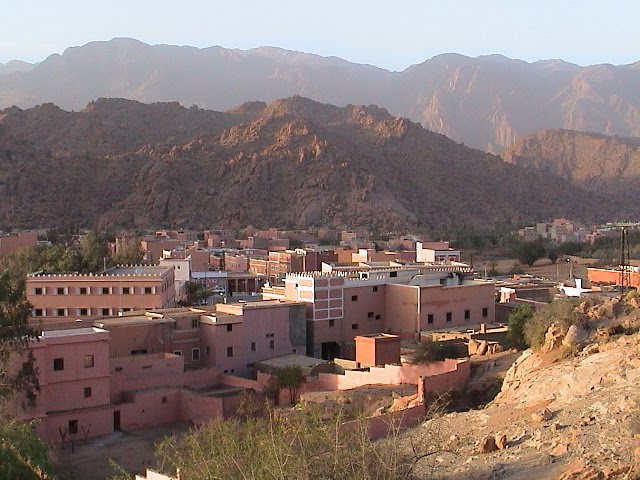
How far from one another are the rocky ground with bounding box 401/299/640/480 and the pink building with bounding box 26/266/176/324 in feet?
49.1

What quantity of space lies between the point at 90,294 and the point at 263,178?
2047 inches

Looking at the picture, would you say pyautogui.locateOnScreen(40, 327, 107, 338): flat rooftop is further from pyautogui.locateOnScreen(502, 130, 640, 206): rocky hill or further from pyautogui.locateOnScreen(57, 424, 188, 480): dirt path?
pyautogui.locateOnScreen(502, 130, 640, 206): rocky hill

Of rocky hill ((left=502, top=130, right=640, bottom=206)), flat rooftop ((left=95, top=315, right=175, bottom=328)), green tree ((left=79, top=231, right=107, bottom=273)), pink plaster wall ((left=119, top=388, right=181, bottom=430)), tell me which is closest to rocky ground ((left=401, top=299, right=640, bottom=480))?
pink plaster wall ((left=119, top=388, right=181, bottom=430))

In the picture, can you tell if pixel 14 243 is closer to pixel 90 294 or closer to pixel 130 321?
pixel 90 294

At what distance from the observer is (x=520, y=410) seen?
1454 cm

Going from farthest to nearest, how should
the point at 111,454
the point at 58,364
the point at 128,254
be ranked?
1. the point at 128,254
2. the point at 58,364
3. the point at 111,454

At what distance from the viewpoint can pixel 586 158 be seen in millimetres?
124750

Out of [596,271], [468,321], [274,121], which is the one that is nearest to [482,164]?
[274,121]

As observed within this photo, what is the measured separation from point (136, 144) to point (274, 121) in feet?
48.6

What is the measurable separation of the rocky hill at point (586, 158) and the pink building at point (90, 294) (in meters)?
83.3

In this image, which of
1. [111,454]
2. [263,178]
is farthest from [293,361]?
[263,178]

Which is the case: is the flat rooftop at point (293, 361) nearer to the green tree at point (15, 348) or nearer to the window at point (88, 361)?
the window at point (88, 361)

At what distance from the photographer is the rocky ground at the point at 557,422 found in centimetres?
1086

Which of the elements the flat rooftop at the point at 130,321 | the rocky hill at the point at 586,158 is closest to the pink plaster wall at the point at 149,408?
the flat rooftop at the point at 130,321
